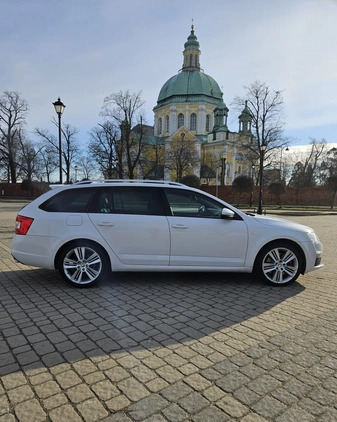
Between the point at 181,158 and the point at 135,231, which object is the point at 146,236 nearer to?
the point at 135,231

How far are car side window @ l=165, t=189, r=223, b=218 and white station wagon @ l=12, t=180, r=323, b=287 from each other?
2 cm

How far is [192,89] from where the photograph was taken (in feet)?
229

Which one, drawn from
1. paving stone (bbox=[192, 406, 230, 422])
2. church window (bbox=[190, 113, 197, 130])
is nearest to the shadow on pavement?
paving stone (bbox=[192, 406, 230, 422])

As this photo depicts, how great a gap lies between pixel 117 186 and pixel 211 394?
350 cm

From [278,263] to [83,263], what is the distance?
3.19 metres

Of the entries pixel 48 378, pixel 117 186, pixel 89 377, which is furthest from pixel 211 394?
pixel 117 186

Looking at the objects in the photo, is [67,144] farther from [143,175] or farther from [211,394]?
[211,394]

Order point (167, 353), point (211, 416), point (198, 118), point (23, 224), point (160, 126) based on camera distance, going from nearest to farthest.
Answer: point (211, 416) < point (167, 353) < point (23, 224) < point (198, 118) < point (160, 126)

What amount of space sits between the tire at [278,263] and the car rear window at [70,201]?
9.76 feet

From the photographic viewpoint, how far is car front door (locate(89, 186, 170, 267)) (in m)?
4.86

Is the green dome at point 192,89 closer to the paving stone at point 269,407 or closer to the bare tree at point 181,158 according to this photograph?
the bare tree at point 181,158

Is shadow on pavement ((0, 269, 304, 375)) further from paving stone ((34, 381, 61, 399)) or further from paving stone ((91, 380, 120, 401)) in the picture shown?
paving stone ((91, 380, 120, 401))

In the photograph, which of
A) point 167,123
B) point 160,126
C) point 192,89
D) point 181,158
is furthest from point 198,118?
point 181,158

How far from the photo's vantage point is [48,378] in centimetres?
257
